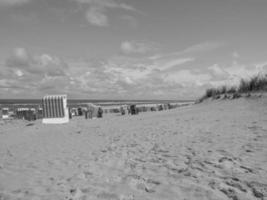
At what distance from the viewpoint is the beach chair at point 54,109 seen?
11.1 meters

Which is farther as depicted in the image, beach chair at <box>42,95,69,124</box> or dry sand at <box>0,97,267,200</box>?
beach chair at <box>42,95,69,124</box>

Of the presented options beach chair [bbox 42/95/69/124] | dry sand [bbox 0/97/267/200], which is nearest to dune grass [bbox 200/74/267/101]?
dry sand [bbox 0/97/267/200]

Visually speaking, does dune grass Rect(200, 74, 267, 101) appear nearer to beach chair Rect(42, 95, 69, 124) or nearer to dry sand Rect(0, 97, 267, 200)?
dry sand Rect(0, 97, 267, 200)

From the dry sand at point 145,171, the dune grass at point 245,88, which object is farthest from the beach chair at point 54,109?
the dune grass at point 245,88

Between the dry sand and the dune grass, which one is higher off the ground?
the dune grass

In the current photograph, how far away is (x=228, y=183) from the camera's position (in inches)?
91.1

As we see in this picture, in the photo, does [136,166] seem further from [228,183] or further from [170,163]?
[228,183]

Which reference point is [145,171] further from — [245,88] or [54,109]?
[245,88]

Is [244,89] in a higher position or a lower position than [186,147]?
higher

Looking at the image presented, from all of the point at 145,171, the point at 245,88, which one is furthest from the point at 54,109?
the point at 245,88

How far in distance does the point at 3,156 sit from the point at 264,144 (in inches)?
199

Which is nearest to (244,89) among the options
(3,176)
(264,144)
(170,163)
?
(264,144)

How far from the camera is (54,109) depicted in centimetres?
1116

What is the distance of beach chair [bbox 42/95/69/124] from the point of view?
11102 mm
